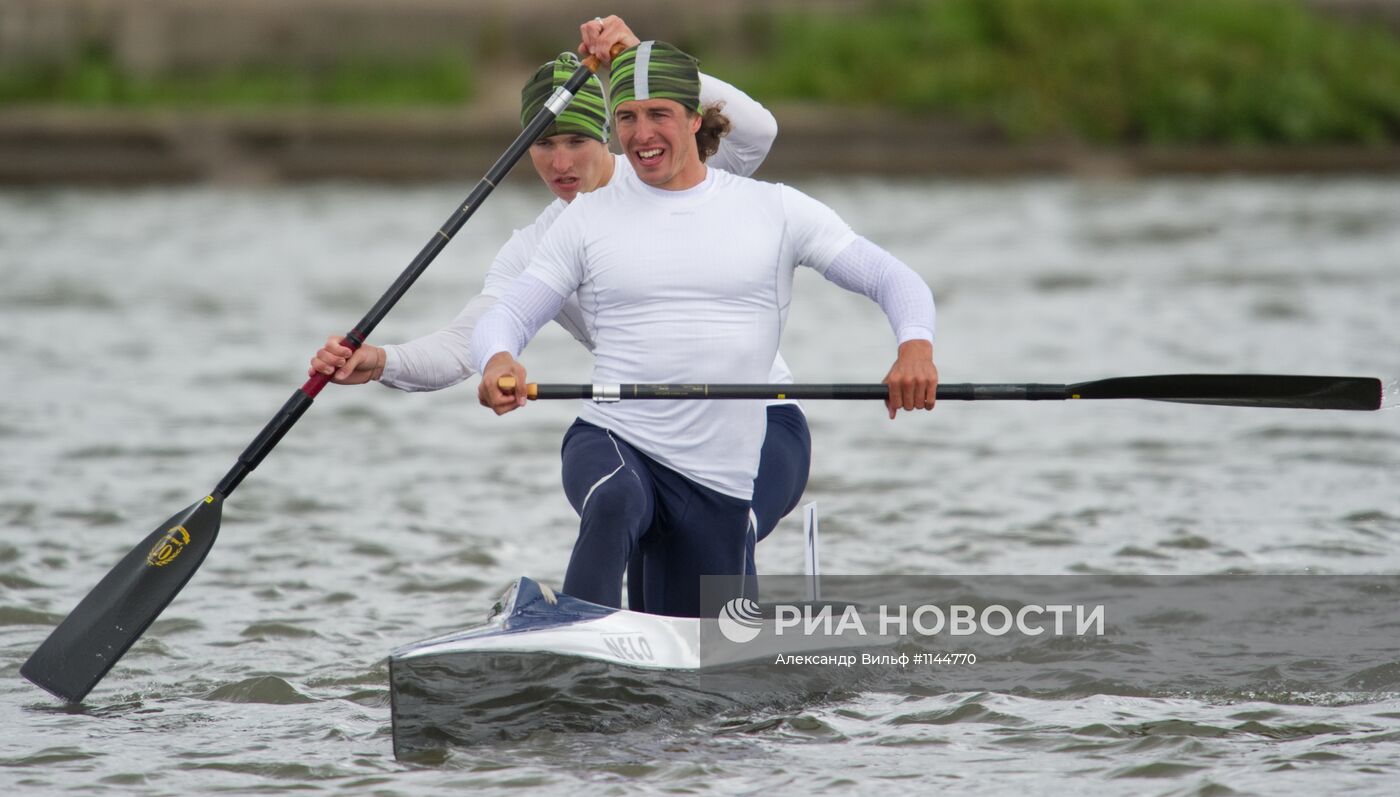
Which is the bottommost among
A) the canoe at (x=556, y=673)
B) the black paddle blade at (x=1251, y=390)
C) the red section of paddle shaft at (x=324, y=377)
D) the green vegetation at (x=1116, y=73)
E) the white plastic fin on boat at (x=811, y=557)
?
the canoe at (x=556, y=673)

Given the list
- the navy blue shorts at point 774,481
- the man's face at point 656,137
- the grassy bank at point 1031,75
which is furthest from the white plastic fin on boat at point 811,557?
the grassy bank at point 1031,75

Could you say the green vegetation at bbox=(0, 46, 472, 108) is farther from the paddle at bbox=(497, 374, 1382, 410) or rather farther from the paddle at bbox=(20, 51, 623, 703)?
the paddle at bbox=(497, 374, 1382, 410)

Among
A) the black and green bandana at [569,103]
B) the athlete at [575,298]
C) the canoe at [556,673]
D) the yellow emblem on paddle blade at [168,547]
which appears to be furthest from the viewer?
the yellow emblem on paddle blade at [168,547]

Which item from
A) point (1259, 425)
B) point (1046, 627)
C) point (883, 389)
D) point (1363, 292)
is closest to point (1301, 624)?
point (1046, 627)

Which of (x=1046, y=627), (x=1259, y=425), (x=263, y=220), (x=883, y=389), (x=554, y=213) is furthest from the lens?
(x=263, y=220)

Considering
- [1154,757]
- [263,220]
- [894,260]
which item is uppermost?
[263,220]

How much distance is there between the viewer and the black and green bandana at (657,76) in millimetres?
4973

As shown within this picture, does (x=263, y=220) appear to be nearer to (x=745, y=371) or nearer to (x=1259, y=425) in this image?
(x=1259, y=425)

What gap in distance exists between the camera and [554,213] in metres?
5.52

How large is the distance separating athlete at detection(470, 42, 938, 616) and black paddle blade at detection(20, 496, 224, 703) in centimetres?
147

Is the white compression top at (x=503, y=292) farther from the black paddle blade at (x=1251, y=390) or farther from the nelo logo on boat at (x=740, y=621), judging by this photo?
the black paddle blade at (x=1251, y=390)

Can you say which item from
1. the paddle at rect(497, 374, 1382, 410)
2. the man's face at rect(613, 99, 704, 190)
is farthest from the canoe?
the man's face at rect(613, 99, 704, 190)

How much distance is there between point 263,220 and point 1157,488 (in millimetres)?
14094

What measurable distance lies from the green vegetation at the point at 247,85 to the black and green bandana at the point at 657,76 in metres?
20.0
